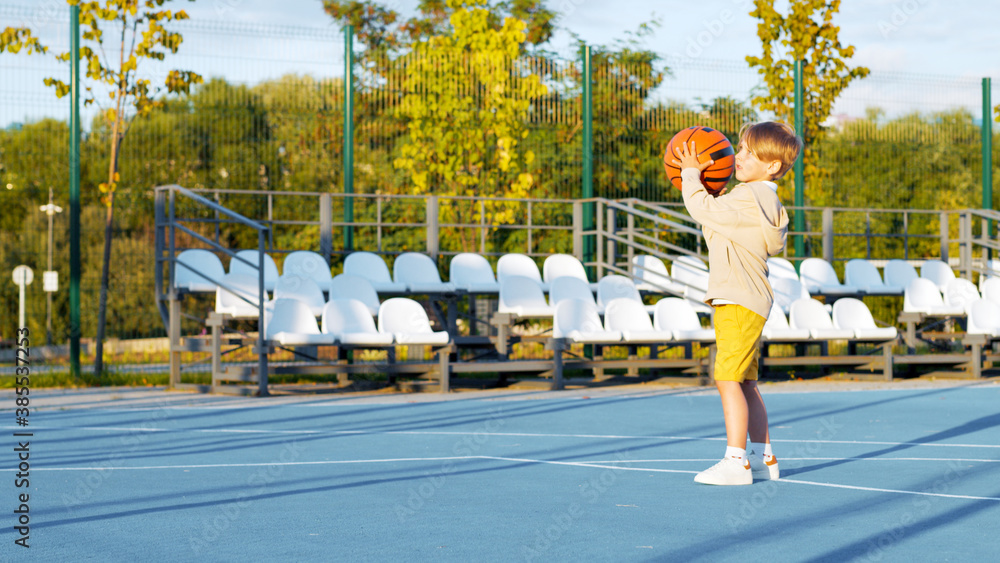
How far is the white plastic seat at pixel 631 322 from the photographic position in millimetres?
10758

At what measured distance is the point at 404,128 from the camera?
46.6ft

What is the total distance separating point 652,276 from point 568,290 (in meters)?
2.28

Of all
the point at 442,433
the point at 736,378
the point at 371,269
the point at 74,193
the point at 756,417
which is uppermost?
the point at 74,193

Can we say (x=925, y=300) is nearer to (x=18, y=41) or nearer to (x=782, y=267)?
(x=782, y=267)

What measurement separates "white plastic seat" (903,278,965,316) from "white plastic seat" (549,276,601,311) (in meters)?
3.97

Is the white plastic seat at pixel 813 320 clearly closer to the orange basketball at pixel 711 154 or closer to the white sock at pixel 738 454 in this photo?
the orange basketball at pixel 711 154

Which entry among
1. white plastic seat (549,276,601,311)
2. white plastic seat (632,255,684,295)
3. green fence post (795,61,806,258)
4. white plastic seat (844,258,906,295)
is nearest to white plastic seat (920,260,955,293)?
white plastic seat (844,258,906,295)

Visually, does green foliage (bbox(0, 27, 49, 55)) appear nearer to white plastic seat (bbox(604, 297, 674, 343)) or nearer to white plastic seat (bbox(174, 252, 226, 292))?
white plastic seat (bbox(174, 252, 226, 292))

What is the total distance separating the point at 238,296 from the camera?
33.3 ft

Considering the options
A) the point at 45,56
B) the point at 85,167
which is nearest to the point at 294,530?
the point at 45,56

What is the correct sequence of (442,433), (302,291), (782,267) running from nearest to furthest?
1. (442,433)
2. (302,291)
3. (782,267)

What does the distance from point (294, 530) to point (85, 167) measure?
34.8 feet

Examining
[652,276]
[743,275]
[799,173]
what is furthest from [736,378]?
[799,173]

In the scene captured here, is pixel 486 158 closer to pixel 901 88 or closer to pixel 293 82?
pixel 293 82
